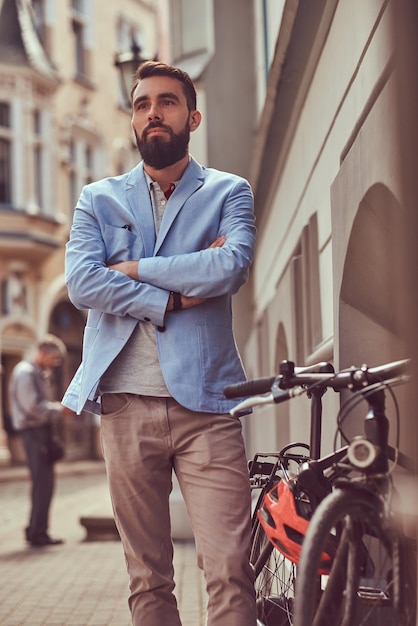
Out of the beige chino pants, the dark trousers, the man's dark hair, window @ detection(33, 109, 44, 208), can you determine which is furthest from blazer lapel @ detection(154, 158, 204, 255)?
window @ detection(33, 109, 44, 208)

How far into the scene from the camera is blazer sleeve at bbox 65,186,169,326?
12.3ft

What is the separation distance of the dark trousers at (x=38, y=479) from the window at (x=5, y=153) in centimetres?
1825

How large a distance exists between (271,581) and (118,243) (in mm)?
1176

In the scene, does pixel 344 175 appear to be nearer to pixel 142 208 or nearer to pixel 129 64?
pixel 142 208

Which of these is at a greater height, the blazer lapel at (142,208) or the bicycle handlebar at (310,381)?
the blazer lapel at (142,208)

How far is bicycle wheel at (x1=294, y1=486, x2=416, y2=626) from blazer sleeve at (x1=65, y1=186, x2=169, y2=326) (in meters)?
1.07

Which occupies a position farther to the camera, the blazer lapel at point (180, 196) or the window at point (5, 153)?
the window at point (5, 153)

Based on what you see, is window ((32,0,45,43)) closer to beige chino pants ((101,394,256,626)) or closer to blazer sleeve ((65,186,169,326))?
blazer sleeve ((65,186,169,326))

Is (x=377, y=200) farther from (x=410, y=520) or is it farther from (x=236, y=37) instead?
(x=236, y=37)

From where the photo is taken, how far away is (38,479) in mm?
11078

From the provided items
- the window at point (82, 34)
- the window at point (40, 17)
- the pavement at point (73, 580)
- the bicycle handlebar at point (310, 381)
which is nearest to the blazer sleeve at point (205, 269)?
the bicycle handlebar at point (310, 381)

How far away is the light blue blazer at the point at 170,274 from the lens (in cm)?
374

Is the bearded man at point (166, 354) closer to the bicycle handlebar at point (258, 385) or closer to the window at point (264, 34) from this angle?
the bicycle handlebar at point (258, 385)

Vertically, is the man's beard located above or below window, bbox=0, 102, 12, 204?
below
